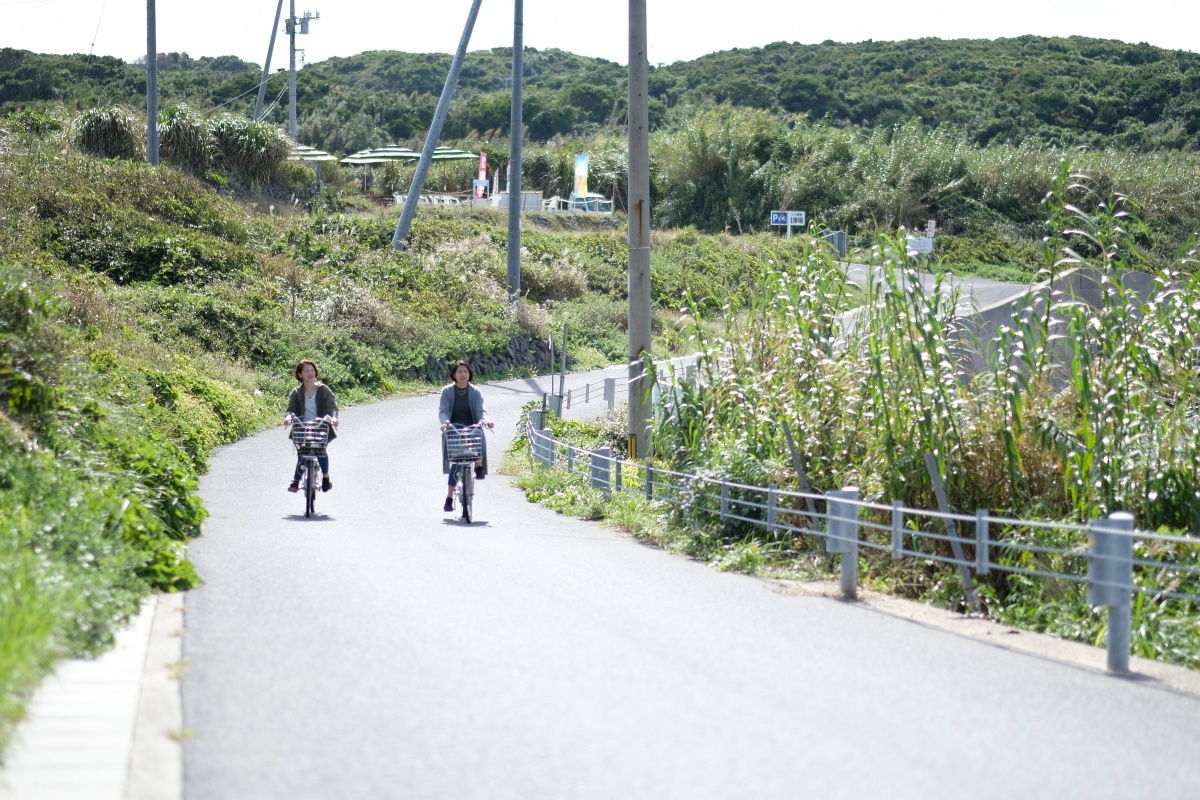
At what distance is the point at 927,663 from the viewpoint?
797cm

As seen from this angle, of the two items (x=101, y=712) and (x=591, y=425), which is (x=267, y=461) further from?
(x=101, y=712)

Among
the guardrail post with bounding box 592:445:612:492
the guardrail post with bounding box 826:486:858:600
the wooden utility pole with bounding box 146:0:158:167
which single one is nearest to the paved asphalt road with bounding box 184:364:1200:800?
the guardrail post with bounding box 826:486:858:600

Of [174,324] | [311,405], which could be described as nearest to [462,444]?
[311,405]

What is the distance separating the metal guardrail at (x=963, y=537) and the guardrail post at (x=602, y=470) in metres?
0.02

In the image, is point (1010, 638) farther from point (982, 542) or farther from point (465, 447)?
point (465, 447)

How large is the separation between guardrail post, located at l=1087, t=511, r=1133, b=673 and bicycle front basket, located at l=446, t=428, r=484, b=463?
27.4 ft

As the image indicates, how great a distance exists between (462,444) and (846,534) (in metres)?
5.78

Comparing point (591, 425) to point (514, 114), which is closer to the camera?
point (591, 425)

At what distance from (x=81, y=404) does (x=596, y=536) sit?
5873mm

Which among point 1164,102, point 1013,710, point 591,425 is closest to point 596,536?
point 1013,710

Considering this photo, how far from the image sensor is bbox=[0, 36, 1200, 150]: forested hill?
88.6 metres

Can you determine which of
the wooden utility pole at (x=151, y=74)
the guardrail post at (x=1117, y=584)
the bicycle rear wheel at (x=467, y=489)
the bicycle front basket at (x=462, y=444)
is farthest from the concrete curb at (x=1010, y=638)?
the wooden utility pole at (x=151, y=74)

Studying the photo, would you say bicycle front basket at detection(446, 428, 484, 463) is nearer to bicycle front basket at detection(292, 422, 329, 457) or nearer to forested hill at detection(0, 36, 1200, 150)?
bicycle front basket at detection(292, 422, 329, 457)

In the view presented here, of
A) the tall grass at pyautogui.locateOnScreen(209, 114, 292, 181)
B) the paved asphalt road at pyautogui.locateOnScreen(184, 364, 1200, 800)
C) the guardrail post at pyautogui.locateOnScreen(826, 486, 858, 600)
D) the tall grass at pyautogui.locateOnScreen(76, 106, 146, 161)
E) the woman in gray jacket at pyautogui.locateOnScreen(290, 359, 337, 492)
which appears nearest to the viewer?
the paved asphalt road at pyautogui.locateOnScreen(184, 364, 1200, 800)
